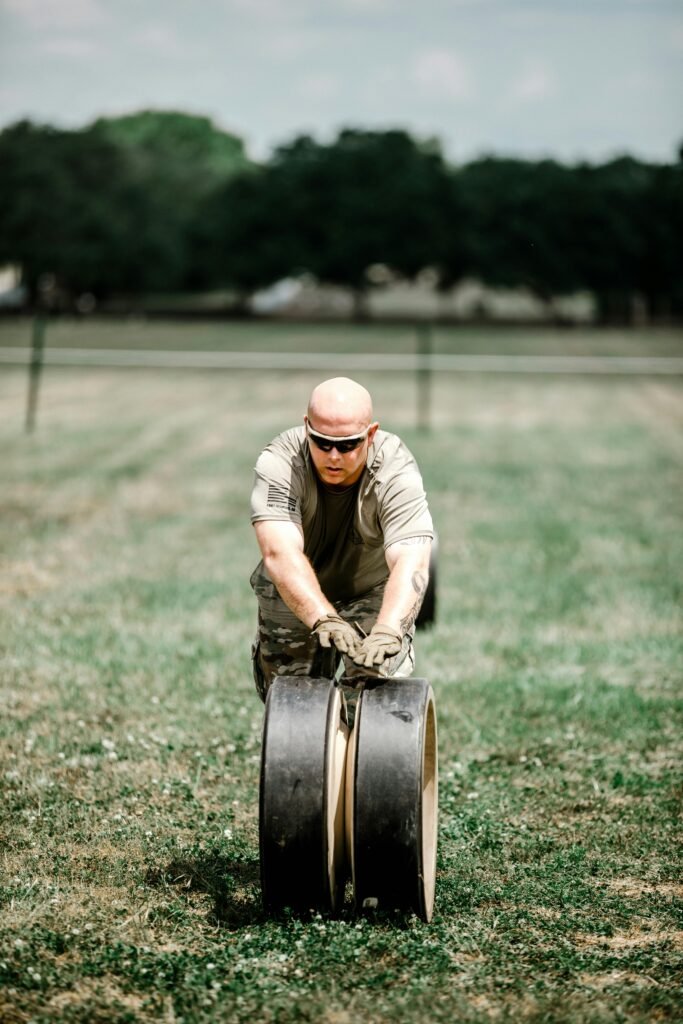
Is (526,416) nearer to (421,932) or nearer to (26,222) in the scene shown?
(421,932)

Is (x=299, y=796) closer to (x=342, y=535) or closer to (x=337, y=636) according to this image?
(x=337, y=636)

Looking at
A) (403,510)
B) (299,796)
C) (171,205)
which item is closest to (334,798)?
(299,796)

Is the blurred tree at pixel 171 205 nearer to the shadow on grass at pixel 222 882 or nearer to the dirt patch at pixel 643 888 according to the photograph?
the shadow on grass at pixel 222 882

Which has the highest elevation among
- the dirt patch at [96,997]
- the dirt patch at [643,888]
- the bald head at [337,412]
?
the bald head at [337,412]

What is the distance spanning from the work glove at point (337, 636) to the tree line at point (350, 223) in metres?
69.3

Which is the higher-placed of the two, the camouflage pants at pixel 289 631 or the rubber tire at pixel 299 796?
the camouflage pants at pixel 289 631

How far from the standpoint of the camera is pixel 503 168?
3152 inches

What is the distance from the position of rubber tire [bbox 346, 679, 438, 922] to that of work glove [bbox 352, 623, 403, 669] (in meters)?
0.17

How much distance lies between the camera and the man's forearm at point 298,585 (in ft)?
14.5

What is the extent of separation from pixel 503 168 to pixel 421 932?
80474mm

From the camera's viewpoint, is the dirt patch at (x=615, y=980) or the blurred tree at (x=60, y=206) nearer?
the dirt patch at (x=615, y=980)

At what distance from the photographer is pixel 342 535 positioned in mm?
4992

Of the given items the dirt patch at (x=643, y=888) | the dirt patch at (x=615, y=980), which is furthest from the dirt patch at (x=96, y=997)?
the dirt patch at (x=643, y=888)

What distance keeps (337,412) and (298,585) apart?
676 mm
